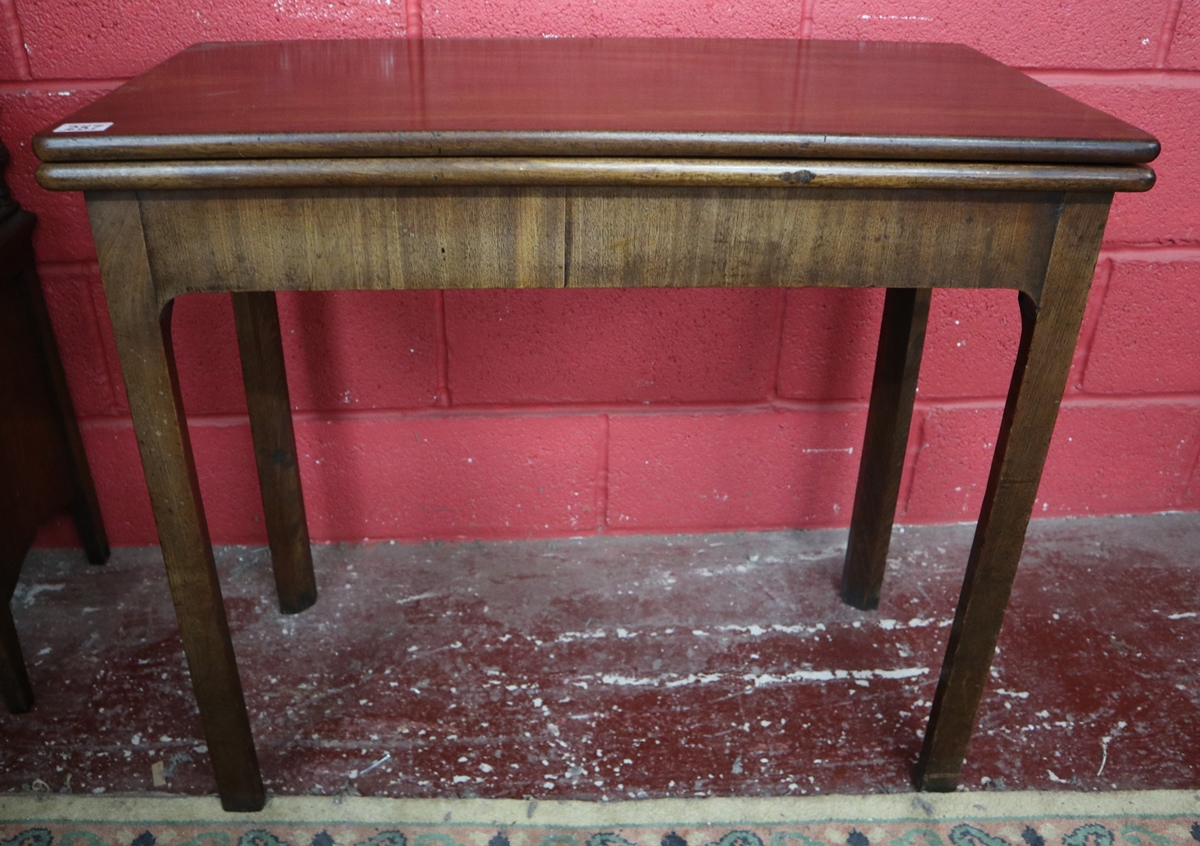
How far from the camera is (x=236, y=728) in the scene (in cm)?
120

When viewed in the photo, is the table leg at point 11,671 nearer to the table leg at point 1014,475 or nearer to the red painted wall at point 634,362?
the red painted wall at point 634,362

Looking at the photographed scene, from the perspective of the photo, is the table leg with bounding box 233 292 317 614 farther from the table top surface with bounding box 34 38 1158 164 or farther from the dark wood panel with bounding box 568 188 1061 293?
the dark wood panel with bounding box 568 188 1061 293

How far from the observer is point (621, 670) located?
4.91 ft

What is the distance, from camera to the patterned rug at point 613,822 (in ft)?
4.00

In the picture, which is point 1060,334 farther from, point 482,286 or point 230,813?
point 230,813

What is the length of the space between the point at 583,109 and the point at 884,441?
77cm

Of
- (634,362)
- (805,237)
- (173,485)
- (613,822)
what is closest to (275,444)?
(173,485)

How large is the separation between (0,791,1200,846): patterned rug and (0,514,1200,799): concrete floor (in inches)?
1.1

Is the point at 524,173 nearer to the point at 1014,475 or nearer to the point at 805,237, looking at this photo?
the point at 805,237

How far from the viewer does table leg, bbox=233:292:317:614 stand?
1387 mm

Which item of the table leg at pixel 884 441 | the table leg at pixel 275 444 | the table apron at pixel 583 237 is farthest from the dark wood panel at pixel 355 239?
the table leg at pixel 884 441

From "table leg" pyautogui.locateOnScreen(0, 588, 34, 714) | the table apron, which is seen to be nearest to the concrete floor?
"table leg" pyautogui.locateOnScreen(0, 588, 34, 714)

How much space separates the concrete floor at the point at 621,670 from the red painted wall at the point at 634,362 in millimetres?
96

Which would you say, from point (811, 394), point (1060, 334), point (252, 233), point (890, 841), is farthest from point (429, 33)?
point (890, 841)
